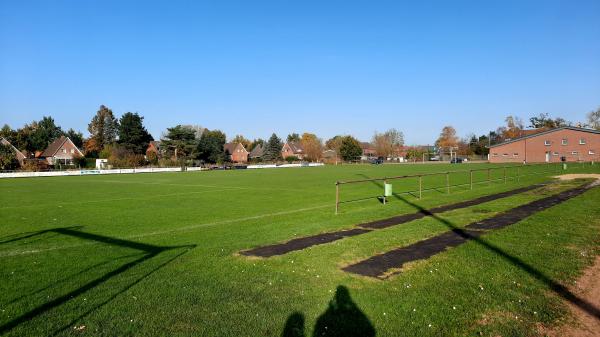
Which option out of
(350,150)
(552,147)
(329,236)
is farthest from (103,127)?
(329,236)

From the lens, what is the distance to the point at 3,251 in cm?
998

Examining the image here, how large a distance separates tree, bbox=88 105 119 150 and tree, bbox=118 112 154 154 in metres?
23.0

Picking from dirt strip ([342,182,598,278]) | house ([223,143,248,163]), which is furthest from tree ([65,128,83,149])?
dirt strip ([342,182,598,278])

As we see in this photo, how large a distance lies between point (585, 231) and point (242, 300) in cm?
941

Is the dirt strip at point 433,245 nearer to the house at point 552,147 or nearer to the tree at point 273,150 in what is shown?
the house at point 552,147

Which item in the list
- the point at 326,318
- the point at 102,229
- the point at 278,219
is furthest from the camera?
the point at 278,219

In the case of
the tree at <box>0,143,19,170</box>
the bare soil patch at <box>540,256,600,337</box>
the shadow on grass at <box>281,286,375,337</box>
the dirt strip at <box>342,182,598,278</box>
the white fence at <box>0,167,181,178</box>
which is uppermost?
the tree at <box>0,143,19,170</box>

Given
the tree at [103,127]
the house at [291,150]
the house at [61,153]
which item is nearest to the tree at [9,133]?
the house at [61,153]

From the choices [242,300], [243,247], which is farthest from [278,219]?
[242,300]

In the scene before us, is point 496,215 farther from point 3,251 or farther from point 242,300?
point 3,251

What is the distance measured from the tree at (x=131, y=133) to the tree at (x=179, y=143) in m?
5.21

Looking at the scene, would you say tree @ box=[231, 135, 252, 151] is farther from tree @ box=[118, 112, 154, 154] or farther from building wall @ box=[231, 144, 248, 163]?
tree @ box=[118, 112, 154, 154]

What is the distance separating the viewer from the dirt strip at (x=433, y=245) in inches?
300

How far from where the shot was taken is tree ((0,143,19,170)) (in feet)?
209
